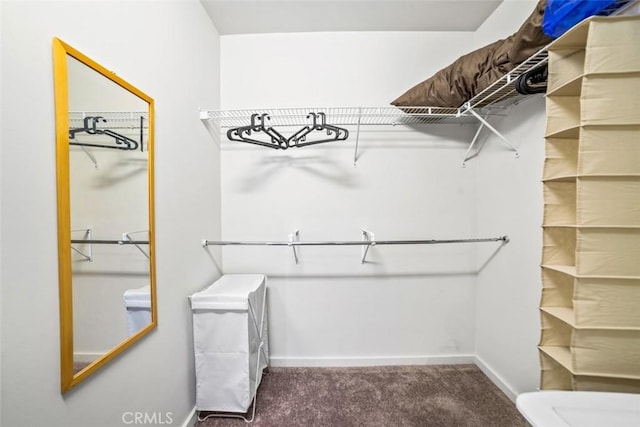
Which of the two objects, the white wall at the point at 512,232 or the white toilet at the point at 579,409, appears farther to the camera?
the white wall at the point at 512,232

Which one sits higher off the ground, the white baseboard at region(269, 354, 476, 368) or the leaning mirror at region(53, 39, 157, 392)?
the leaning mirror at region(53, 39, 157, 392)

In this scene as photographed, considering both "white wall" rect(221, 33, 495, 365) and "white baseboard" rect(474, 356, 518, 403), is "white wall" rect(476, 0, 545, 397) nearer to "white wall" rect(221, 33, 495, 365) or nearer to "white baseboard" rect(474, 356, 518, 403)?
"white baseboard" rect(474, 356, 518, 403)

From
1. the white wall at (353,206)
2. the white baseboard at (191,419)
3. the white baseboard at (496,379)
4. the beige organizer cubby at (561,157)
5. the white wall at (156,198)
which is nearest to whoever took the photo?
the white wall at (156,198)

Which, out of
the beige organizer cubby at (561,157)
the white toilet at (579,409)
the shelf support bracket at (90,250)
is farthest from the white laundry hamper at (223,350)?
the beige organizer cubby at (561,157)

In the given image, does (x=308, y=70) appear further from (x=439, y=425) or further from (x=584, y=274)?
(x=439, y=425)

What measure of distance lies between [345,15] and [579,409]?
7.51ft

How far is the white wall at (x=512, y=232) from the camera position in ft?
4.20

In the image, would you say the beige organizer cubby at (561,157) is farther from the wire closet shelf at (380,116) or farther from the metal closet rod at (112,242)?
the metal closet rod at (112,242)

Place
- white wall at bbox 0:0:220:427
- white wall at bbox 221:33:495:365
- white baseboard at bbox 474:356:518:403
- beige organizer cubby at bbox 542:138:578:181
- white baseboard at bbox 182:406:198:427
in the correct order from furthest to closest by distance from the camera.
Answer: white wall at bbox 221:33:495:365
white baseboard at bbox 474:356:518:403
white baseboard at bbox 182:406:198:427
beige organizer cubby at bbox 542:138:578:181
white wall at bbox 0:0:220:427

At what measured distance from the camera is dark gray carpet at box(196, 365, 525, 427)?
1311 millimetres

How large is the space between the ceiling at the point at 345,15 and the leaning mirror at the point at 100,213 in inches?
41.7

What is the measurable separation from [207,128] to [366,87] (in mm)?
1250

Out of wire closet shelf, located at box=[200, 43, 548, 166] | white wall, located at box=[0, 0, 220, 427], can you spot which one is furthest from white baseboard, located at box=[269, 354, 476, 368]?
wire closet shelf, located at box=[200, 43, 548, 166]

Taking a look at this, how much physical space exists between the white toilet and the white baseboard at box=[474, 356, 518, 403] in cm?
101
